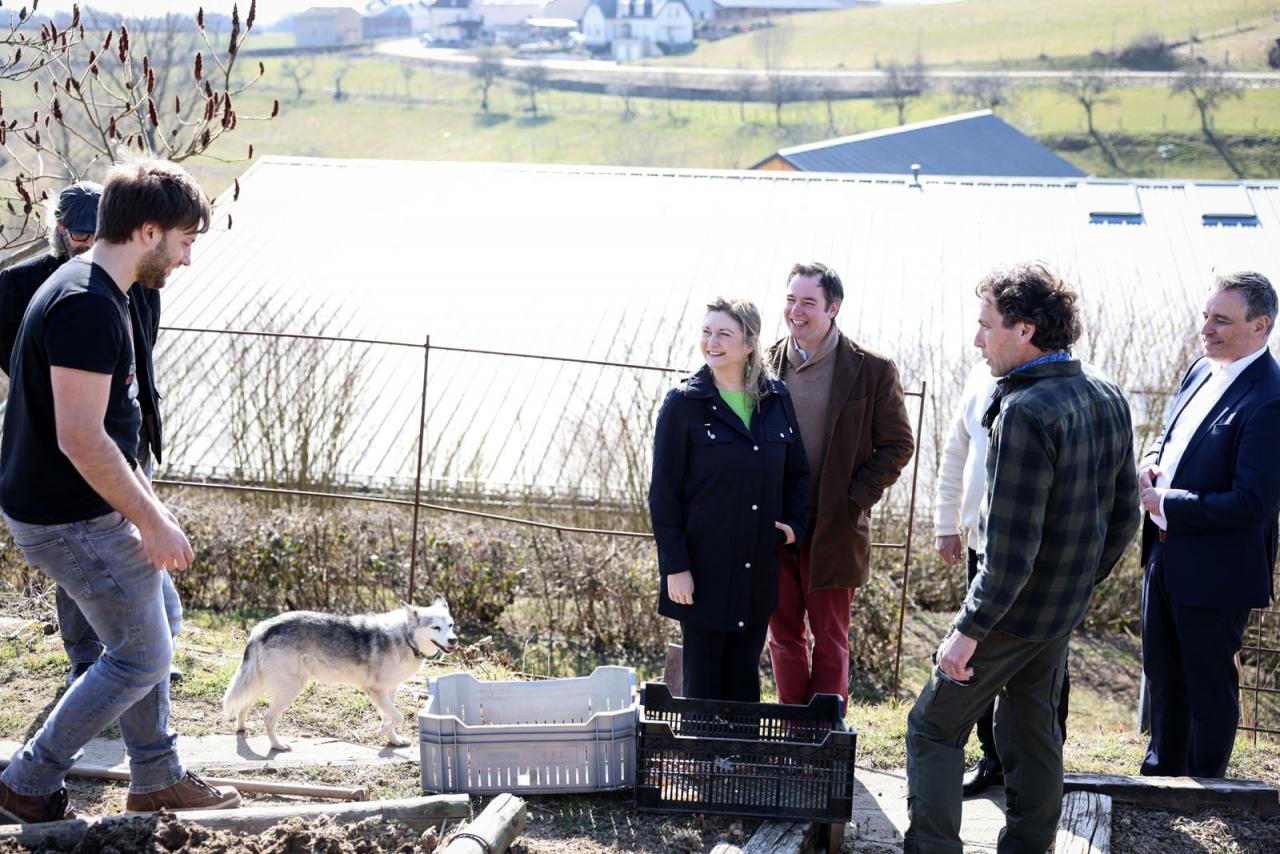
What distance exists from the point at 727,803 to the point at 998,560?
1327mm

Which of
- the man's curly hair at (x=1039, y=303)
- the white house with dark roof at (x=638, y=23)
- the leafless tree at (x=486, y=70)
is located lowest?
the man's curly hair at (x=1039, y=303)

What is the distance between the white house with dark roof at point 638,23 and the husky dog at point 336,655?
92.8m

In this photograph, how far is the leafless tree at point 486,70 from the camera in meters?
73.5

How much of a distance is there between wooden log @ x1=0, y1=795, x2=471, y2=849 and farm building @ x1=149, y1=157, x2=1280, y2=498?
4.81m

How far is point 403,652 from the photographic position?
15.5ft

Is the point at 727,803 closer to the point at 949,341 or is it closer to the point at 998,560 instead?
the point at 998,560

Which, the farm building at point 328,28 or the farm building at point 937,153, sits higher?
the farm building at point 328,28


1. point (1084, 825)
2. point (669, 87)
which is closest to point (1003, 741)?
point (1084, 825)

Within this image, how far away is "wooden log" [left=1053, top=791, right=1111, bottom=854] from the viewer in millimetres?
3764

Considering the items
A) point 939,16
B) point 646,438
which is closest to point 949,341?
point 646,438

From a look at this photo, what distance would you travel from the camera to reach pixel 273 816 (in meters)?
3.42

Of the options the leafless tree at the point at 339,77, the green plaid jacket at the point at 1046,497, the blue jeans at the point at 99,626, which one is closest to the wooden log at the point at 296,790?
the blue jeans at the point at 99,626

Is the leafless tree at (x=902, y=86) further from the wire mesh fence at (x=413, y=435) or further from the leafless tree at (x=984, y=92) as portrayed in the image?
the wire mesh fence at (x=413, y=435)

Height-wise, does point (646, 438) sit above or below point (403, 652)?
above
